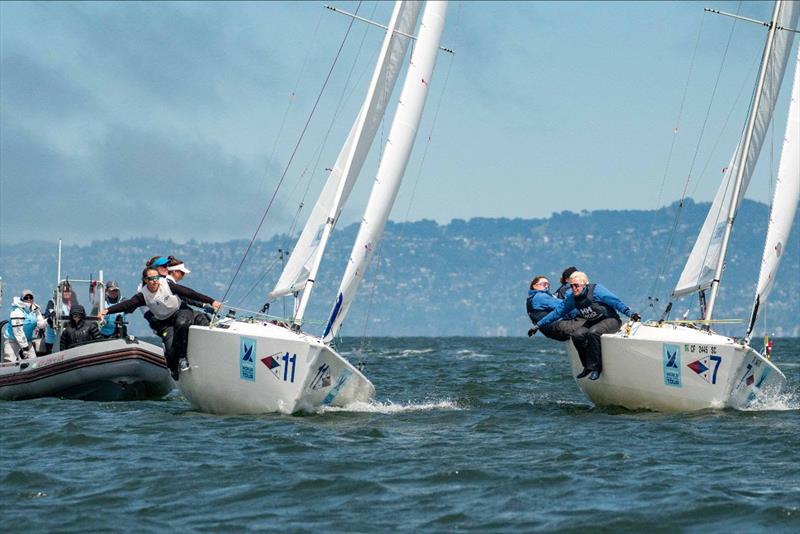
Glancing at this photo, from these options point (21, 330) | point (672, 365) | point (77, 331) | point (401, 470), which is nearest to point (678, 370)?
point (672, 365)

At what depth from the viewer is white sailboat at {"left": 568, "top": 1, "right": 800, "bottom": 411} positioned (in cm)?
1650

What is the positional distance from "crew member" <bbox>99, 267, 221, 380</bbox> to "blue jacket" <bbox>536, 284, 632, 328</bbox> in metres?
4.27

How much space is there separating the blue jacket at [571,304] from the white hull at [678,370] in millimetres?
328

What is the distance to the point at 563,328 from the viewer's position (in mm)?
17250

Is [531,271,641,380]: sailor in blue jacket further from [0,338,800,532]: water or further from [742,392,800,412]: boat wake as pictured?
[742,392,800,412]: boat wake

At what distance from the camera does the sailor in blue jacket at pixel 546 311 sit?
680 inches

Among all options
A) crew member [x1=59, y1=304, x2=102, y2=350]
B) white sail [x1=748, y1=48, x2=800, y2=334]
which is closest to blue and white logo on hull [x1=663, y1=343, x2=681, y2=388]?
white sail [x1=748, y1=48, x2=800, y2=334]

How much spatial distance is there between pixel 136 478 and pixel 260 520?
2.03 m

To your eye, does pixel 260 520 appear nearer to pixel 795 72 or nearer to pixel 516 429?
pixel 516 429

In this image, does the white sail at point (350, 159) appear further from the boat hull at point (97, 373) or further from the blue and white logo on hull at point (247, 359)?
the boat hull at point (97, 373)

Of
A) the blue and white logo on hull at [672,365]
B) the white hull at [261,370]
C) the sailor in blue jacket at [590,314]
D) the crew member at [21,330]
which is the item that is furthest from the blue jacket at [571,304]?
the crew member at [21,330]

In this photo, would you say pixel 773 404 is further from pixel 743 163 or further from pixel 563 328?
pixel 743 163

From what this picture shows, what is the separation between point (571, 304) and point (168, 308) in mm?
4984

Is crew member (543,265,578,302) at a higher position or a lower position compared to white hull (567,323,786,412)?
higher
